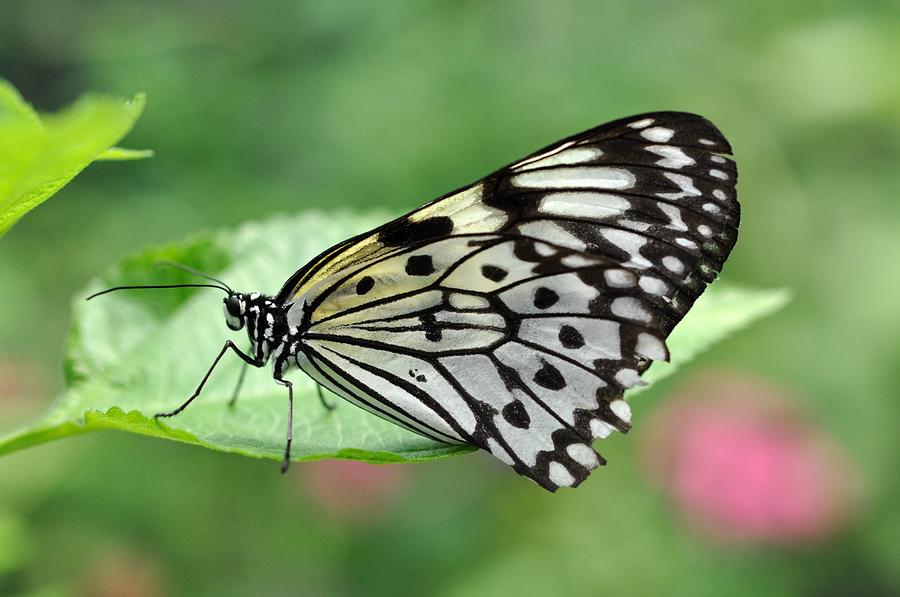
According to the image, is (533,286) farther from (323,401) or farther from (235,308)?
(235,308)

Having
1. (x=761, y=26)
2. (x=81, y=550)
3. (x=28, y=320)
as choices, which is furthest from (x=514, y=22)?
(x=81, y=550)

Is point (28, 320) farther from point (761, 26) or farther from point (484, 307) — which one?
point (761, 26)

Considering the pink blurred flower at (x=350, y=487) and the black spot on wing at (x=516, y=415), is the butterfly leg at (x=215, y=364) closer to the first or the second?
the black spot on wing at (x=516, y=415)

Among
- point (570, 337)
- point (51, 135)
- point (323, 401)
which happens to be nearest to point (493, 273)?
point (570, 337)

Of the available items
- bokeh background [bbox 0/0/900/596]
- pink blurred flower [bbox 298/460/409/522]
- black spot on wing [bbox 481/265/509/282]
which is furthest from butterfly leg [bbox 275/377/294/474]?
pink blurred flower [bbox 298/460/409/522]

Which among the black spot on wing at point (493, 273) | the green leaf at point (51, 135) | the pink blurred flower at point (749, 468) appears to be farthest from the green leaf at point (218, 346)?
the pink blurred flower at point (749, 468)

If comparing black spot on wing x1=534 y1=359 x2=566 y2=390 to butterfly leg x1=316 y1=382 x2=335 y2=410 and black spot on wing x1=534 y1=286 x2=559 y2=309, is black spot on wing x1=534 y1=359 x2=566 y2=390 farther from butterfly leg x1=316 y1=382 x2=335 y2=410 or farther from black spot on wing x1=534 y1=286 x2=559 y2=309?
butterfly leg x1=316 y1=382 x2=335 y2=410
